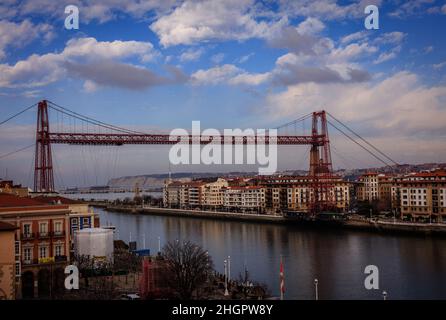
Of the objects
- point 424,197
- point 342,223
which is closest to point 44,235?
point 342,223

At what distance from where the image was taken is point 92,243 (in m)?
5.51

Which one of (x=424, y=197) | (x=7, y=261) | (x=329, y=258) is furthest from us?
(x=424, y=197)

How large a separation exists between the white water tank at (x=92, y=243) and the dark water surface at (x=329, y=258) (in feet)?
4.20

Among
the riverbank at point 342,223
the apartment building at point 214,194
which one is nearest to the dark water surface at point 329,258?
the riverbank at point 342,223

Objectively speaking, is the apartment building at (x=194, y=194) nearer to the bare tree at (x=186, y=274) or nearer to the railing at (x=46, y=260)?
the railing at (x=46, y=260)

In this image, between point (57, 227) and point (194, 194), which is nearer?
point (57, 227)

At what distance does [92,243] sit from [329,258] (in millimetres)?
2875

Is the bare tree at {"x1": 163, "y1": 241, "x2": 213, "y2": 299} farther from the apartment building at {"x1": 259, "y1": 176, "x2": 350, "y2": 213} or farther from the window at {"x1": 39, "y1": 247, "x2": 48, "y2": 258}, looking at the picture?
the apartment building at {"x1": 259, "y1": 176, "x2": 350, "y2": 213}

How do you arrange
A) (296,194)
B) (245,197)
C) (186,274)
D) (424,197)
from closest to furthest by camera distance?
(186,274), (424,197), (296,194), (245,197)

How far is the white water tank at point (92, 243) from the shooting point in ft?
18.1

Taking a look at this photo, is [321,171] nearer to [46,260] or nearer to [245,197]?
[245,197]

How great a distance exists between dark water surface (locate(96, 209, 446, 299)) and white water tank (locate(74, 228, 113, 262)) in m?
1.28
